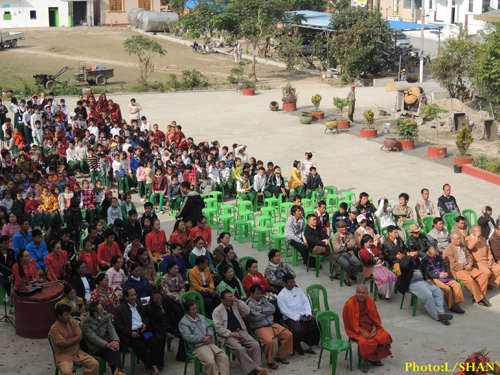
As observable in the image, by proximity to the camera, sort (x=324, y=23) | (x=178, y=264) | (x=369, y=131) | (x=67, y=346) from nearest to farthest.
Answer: (x=67, y=346), (x=178, y=264), (x=369, y=131), (x=324, y=23)

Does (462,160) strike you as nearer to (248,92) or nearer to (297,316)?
(297,316)

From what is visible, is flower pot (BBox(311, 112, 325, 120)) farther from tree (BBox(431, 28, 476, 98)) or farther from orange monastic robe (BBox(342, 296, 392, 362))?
orange monastic robe (BBox(342, 296, 392, 362))

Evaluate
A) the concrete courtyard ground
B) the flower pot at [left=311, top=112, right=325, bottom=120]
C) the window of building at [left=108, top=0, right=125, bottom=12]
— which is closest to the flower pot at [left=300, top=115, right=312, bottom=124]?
the concrete courtyard ground

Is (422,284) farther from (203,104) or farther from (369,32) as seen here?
(369,32)

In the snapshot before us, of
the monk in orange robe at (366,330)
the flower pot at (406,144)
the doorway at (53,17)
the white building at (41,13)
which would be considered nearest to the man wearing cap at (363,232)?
the monk in orange robe at (366,330)

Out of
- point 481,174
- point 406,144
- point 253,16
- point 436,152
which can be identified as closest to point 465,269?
point 481,174

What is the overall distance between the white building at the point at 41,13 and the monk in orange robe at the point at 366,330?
5307 cm

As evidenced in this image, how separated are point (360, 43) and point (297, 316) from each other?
93.3 feet

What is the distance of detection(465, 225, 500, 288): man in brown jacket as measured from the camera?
10258 mm

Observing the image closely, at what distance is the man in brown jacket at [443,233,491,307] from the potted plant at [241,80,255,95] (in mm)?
22472

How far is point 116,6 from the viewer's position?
59.5 metres

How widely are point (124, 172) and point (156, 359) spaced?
824cm

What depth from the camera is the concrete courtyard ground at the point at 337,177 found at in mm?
8188

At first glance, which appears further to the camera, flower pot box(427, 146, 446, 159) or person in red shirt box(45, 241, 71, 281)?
flower pot box(427, 146, 446, 159)
